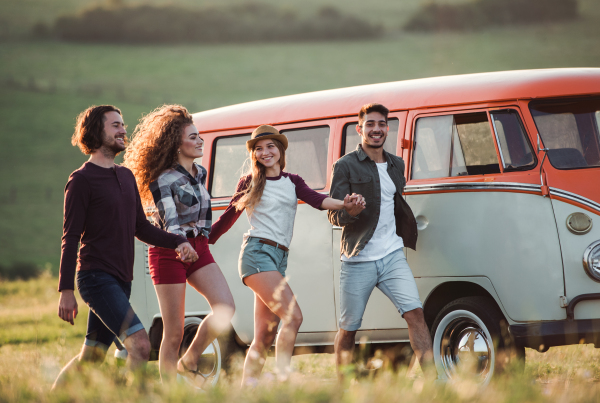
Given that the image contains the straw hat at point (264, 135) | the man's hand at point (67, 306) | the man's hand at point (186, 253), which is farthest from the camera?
the straw hat at point (264, 135)

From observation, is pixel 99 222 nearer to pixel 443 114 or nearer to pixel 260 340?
pixel 260 340

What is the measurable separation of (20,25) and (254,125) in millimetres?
57457

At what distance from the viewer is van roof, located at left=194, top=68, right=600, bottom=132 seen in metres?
5.52

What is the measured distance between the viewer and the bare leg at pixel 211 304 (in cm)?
511

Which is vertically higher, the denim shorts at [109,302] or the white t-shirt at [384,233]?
the white t-shirt at [384,233]

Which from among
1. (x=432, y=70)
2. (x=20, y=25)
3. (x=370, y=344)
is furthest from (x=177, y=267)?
(x=20, y=25)

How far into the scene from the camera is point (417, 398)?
12.1 feet

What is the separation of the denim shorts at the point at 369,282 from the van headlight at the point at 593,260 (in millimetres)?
1206

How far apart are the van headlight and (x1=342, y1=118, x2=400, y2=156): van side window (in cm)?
175

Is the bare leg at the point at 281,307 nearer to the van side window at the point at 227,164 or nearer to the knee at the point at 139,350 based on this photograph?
the knee at the point at 139,350

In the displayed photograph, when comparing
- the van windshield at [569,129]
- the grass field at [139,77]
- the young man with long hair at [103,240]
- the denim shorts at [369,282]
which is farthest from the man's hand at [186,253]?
the grass field at [139,77]

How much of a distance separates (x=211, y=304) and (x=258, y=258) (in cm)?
47

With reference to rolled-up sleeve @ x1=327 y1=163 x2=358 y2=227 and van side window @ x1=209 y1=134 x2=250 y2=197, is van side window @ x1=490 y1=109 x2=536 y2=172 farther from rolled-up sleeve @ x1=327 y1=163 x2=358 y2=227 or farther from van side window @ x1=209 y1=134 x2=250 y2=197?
van side window @ x1=209 y1=134 x2=250 y2=197

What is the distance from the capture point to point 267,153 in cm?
542
